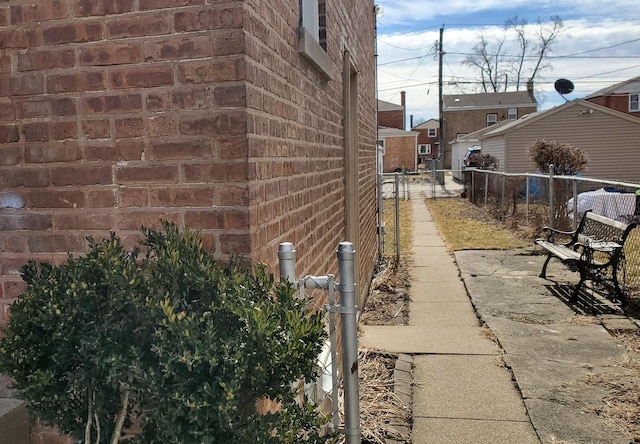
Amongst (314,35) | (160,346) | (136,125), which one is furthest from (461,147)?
(160,346)

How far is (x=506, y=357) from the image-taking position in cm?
473

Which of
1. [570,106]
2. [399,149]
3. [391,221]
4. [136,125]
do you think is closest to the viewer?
[136,125]

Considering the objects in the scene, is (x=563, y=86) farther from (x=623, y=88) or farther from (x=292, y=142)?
(x=292, y=142)

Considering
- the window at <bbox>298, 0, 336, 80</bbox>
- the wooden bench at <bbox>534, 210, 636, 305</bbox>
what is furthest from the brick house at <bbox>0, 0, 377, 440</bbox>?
the wooden bench at <bbox>534, 210, 636, 305</bbox>

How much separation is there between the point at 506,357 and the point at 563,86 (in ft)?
75.3

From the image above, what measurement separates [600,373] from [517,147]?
22.8m

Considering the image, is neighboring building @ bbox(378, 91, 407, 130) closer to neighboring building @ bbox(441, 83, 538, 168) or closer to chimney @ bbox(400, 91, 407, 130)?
chimney @ bbox(400, 91, 407, 130)

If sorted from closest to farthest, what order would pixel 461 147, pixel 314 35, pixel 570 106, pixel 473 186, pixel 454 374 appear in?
pixel 314 35
pixel 454 374
pixel 473 186
pixel 570 106
pixel 461 147

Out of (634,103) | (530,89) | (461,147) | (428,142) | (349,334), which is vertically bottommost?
(349,334)

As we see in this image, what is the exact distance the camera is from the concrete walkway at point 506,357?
11.5ft

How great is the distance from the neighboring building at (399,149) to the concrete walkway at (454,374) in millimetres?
46242

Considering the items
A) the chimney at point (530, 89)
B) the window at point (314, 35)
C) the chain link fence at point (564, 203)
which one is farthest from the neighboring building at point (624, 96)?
the window at point (314, 35)

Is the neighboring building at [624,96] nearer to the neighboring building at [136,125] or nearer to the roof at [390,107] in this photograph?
the roof at [390,107]

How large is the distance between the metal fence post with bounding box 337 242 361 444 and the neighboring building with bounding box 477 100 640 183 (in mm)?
23840
